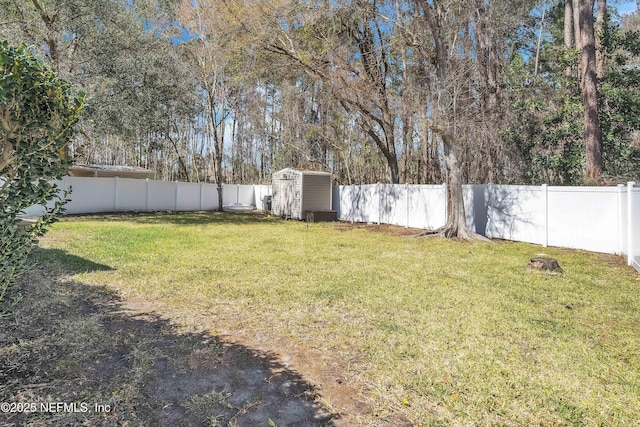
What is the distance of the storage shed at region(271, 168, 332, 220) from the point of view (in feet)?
45.7

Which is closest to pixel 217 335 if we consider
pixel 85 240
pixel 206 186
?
pixel 85 240

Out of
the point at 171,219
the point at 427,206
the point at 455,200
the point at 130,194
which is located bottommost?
the point at 171,219

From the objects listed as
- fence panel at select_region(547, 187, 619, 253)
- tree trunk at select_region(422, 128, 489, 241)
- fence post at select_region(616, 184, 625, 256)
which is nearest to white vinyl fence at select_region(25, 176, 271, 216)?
tree trunk at select_region(422, 128, 489, 241)

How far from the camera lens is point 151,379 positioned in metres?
2.19

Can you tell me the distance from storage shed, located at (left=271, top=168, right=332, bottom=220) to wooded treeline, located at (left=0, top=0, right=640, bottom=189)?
2.84 metres

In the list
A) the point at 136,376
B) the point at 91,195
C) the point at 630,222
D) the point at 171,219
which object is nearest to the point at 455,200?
the point at 630,222

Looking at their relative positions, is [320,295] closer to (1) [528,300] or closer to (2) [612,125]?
(1) [528,300]

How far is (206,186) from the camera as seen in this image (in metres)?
18.4

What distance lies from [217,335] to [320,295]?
4.66ft

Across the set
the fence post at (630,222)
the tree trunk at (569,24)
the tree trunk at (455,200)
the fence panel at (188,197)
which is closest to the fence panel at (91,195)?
the fence panel at (188,197)

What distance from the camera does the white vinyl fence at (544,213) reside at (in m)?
6.37

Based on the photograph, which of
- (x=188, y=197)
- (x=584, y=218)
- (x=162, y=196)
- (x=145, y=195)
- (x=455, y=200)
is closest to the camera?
(x=584, y=218)

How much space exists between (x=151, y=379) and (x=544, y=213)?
27.5 ft

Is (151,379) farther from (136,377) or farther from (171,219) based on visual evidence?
(171,219)
